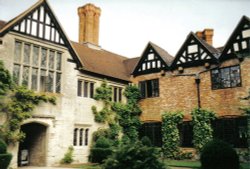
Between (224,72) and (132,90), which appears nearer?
(224,72)

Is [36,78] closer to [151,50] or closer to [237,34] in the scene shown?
[151,50]

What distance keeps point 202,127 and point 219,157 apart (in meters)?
7.12

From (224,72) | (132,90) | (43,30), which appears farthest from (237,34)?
(43,30)

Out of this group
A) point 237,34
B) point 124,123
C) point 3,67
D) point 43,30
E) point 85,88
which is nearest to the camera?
point 3,67

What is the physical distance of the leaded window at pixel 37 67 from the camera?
15.6 m

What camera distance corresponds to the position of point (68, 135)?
17.3 m

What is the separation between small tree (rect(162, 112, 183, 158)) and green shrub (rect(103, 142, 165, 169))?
507 inches

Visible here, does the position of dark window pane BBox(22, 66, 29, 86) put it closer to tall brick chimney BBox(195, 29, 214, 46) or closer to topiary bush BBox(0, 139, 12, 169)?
topiary bush BBox(0, 139, 12, 169)

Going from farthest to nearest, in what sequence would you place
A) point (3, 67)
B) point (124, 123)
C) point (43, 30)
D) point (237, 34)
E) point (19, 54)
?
point (124, 123) → point (237, 34) → point (43, 30) → point (19, 54) → point (3, 67)

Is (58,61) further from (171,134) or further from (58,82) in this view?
A: (171,134)

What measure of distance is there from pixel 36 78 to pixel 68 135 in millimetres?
3967

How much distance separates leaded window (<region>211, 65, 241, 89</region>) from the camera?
704 inches

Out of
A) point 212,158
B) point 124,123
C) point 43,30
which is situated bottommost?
point 212,158

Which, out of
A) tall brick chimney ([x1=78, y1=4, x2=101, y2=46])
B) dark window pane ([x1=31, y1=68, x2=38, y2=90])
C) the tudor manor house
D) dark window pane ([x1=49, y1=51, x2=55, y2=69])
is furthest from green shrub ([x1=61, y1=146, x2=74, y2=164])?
tall brick chimney ([x1=78, y1=4, x2=101, y2=46])
